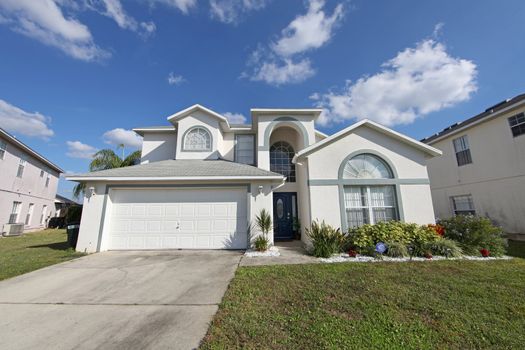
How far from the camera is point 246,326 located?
334cm

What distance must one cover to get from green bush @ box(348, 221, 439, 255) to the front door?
13.4 ft

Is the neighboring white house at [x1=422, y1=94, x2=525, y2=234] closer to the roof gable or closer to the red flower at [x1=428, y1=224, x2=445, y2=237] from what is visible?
the roof gable

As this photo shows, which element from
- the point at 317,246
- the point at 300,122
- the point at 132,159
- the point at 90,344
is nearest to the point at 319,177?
the point at 317,246

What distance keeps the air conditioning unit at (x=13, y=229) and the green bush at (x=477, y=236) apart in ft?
86.6

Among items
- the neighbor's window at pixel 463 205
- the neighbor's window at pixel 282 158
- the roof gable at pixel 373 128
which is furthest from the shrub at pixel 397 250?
the neighbor's window at pixel 463 205

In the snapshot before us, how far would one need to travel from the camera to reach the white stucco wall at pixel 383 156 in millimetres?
8898

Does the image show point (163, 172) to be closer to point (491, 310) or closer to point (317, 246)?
point (317, 246)

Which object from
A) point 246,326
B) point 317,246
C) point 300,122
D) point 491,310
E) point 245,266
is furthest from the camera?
point 300,122

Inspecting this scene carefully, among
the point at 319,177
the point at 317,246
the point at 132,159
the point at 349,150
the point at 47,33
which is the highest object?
the point at 47,33

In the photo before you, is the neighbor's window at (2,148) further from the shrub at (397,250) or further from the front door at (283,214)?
the shrub at (397,250)

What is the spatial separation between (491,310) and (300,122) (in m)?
10.6

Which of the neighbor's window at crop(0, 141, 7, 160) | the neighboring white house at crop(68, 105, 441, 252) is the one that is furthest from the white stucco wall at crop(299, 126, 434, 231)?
the neighbor's window at crop(0, 141, 7, 160)

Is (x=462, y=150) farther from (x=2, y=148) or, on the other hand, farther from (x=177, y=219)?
(x=2, y=148)

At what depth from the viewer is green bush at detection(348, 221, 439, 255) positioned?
307 inches
